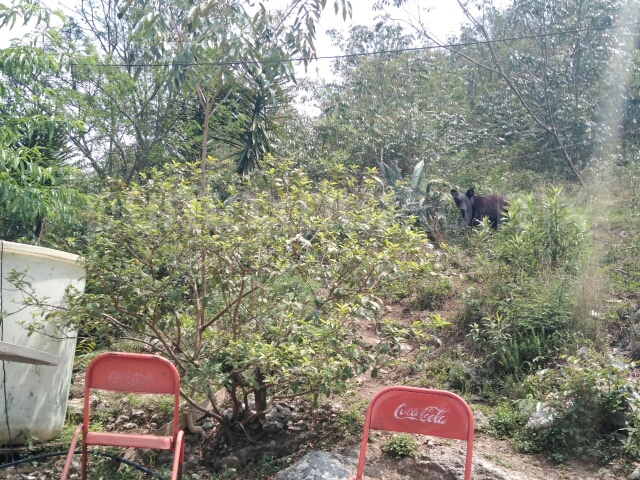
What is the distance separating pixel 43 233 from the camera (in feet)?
26.9

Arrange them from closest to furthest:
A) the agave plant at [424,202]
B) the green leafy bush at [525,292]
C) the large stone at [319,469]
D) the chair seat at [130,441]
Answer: the chair seat at [130,441], the large stone at [319,469], the green leafy bush at [525,292], the agave plant at [424,202]

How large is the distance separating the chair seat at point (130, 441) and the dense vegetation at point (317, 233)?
55 centimetres

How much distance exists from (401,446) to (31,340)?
2.65 m

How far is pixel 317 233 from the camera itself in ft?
13.4

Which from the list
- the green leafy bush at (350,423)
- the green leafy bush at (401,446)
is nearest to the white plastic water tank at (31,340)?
the green leafy bush at (350,423)

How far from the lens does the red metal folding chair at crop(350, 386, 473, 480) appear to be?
3.15 metres

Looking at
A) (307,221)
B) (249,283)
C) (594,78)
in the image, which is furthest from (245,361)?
(594,78)

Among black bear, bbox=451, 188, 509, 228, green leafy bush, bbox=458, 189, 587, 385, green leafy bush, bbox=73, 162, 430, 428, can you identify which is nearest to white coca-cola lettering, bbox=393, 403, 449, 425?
green leafy bush, bbox=73, 162, 430, 428

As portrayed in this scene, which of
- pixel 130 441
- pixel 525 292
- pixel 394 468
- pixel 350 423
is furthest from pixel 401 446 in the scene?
pixel 525 292

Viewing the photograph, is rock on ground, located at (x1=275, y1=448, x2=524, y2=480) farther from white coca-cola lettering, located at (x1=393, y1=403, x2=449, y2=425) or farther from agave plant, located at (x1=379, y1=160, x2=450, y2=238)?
agave plant, located at (x1=379, y1=160, x2=450, y2=238)

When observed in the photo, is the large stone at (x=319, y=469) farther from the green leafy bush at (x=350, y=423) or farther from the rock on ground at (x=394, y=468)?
the green leafy bush at (x=350, y=423)

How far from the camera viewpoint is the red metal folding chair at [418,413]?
10.3 ft

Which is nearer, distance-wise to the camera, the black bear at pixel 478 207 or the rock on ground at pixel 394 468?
the rock on ground at pixel 394 468

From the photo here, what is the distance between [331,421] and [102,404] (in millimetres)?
2056
